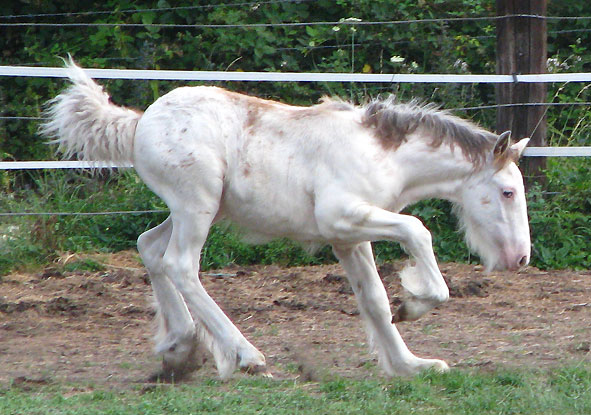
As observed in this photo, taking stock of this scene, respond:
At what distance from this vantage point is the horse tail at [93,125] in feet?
17.6

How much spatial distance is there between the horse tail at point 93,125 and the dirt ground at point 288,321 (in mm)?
1006

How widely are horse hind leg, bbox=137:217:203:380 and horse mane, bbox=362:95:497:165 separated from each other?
1.23 meters

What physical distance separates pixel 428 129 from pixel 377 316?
984 mm

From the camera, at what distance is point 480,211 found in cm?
525

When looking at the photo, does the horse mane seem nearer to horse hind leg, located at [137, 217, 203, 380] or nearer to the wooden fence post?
horse hind leg, located at [137, 217, 203, 380]

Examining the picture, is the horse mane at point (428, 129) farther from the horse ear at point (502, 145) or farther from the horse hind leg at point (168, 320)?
the horse hind leg at point (168, 320)

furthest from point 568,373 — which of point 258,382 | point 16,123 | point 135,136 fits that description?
point 16,123

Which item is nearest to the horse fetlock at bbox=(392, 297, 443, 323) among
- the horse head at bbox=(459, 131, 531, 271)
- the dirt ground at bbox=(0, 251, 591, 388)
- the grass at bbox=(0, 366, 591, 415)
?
the grass at bbox=(0, 366, 591, 415)

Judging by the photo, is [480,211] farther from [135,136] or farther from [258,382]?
[135,136]

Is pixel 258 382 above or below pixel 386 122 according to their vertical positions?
below

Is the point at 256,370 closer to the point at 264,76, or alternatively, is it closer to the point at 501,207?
the point at 501,207

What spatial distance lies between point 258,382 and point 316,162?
1168 mm

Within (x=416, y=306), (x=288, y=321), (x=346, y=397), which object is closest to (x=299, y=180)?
(x=416, y=306)

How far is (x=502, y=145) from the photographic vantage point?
5.11m
